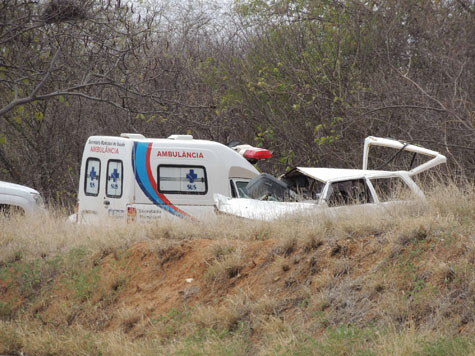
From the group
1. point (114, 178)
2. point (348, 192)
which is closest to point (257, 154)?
point (114, 178)

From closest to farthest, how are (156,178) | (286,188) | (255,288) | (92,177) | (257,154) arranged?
1. (255,288)
2. (286,188)
3. (156,178)
4. (92,177)
5. (257,154)

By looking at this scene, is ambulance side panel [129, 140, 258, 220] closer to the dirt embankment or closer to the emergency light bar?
the emergency light bar

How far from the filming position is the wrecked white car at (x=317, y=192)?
998cm

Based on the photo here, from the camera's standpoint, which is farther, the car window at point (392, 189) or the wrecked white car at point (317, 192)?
the wrecked white car at point (317, 192)

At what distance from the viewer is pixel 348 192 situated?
35.1 feet

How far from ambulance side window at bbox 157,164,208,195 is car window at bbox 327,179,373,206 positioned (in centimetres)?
286

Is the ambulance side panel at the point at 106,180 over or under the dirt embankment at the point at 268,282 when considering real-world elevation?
over

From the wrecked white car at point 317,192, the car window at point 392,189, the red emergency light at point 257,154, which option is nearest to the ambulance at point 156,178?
the red emergency light at point 257,154

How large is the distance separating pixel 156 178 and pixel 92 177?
1.31 metres

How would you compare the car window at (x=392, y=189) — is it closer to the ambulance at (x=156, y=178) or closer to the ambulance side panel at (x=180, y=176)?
the ambulance at (x=156, y=178)

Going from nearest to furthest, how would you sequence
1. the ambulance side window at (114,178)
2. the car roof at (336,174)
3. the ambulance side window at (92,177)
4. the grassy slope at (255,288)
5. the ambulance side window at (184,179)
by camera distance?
the grassy slope at (255,288) → the car roof at (336,174) → the ambulance side window at (114,178) → the ambulance side window at (184,179) → the ambulance side window at (92,177)

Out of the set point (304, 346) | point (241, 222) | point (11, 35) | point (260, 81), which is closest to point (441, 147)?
point (260, 81)

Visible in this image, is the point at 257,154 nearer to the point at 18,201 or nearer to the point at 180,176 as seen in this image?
the point at 180,176

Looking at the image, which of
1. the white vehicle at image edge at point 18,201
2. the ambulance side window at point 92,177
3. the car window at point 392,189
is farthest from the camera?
the white vehicle at image edge at point 18,201
